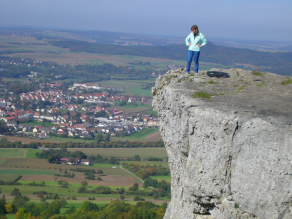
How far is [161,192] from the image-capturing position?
35031 millimetres

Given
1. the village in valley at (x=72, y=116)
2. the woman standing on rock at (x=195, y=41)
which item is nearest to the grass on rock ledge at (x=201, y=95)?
the woman standing on rock at (x=195, y=41)

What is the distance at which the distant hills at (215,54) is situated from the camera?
325ft

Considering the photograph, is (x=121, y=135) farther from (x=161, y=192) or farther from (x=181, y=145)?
(x=181, y=145)

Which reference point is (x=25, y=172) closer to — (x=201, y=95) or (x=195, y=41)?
(x=195, y=41)

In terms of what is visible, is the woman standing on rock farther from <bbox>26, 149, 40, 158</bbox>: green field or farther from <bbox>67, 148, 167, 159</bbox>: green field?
<bbox>26, 149, 40, 158</bbox>: green field

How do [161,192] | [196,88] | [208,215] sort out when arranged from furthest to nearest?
[161,192], [196,88], [208,215]

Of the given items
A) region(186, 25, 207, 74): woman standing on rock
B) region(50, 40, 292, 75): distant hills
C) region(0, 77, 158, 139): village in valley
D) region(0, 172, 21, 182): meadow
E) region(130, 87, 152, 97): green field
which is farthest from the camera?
region(50, 40, 292, 75): distant hills

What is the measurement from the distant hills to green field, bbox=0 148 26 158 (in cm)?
5852

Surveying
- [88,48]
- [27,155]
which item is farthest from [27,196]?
[88,48]

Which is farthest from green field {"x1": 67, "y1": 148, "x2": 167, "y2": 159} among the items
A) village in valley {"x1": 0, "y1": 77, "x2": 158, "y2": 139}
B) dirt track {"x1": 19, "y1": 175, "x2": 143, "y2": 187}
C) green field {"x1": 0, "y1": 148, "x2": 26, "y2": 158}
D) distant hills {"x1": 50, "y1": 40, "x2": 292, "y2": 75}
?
distant hills {"x1": 50, "y1": 40, "x2": 292, "y2": 75}

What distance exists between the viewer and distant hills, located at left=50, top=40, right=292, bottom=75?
3900 inches

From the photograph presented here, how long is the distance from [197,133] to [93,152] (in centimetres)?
4506

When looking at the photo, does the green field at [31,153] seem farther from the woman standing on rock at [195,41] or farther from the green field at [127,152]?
the woman standing on rock at [195,41]

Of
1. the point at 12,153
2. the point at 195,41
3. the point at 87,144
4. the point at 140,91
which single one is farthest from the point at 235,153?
the point at 140,91
